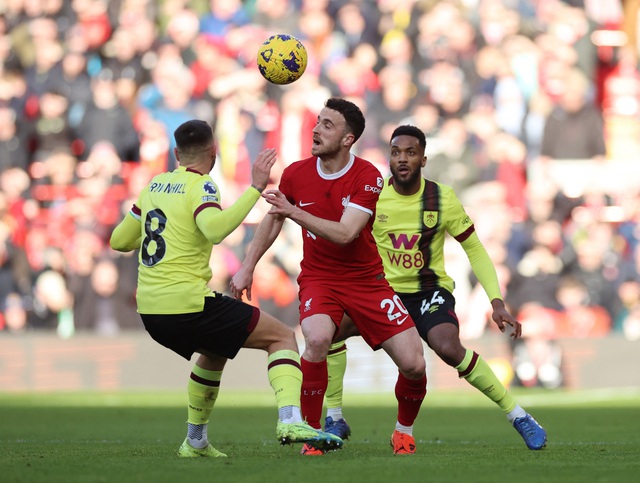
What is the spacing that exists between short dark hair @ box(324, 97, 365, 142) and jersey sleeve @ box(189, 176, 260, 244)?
1.28 metres

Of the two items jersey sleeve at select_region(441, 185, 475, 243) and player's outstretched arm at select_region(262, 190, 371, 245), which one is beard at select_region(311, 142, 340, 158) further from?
jersey sleeve at select_region(441, 185, 475, 243)

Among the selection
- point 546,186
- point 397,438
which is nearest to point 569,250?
point 546,186

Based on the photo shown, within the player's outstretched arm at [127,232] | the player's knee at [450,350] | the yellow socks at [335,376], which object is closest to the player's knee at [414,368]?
the player's knee at [450,350]

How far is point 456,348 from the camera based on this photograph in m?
8.48

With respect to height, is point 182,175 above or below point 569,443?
above

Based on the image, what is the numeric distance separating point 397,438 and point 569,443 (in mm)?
1501

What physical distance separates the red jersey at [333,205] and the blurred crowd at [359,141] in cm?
732

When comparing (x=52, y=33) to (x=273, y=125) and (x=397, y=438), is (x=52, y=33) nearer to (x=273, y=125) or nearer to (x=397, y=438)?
(x=273, y=125)

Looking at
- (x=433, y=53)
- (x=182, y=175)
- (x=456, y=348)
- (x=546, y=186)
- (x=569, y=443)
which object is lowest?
(x=569, y=443)

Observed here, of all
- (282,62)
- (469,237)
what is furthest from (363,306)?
(282,62)

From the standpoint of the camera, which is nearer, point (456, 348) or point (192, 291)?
point (192, 291)

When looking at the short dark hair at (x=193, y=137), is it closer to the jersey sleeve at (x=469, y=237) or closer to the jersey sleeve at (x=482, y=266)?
the jersey sleeve at (x=469, y=237)

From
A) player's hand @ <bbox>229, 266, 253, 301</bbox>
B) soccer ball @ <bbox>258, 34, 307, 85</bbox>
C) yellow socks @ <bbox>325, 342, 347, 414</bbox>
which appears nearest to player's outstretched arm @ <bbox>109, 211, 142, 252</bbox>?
player's hand @ <bbox>229, 266, 253, 301</bbox>

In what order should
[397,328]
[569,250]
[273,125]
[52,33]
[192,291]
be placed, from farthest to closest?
[52,33] → [273,125] → [569,250] → [397,328] → [192,291]
